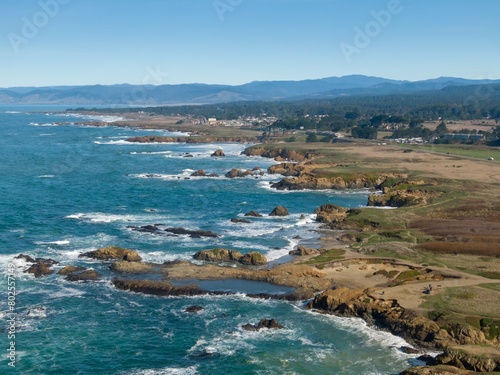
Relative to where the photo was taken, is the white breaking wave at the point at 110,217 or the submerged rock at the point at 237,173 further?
the submerged rock at the point at 237,173

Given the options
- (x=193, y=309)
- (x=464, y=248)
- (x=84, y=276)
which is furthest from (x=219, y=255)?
(x=464, y=248)

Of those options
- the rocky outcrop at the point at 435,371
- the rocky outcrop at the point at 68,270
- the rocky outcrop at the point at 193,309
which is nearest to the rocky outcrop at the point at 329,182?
the rocky outcrop at the point at 68,270

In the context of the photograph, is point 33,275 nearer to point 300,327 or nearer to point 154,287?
point 154,287

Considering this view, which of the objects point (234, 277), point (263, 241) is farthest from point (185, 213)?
point (234, 277)

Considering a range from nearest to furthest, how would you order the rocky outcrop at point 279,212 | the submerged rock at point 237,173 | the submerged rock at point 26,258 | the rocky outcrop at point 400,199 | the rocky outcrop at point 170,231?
the submerged rock at point 26,258
the rocky outcrop at point 170,231
the rocky outcrop at point 279,212
the rocky outcrop at point 400,199
the submerged rock at point 237,173

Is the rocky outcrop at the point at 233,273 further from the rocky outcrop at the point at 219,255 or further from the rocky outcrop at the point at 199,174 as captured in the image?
the rocky outcrop at the point at 199,174

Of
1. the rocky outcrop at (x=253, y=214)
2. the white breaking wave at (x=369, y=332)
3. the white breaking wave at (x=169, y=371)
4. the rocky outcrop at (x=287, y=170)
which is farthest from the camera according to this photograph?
the rocky outcrop at (x=287, y=170)

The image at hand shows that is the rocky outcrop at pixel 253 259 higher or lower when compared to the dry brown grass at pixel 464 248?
lower

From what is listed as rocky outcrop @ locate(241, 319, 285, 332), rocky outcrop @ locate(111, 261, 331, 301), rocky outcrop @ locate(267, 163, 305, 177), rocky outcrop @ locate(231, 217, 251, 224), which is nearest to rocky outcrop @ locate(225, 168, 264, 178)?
rocky outcrop @ locate(267, 163, 305, 177)

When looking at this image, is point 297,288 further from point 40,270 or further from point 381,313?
point 40,270
